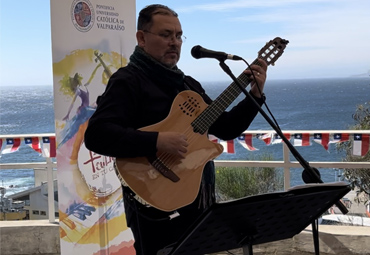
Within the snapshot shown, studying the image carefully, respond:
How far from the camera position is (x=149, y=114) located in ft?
5.77

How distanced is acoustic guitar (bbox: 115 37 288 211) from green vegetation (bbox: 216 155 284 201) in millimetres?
2647

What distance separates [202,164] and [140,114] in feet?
0.95

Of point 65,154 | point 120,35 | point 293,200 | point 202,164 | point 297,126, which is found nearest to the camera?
point 293,200

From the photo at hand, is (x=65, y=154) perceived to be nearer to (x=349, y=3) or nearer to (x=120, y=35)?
(x=120, y=35)

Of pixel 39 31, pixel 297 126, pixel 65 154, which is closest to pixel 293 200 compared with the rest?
pixel 65 154

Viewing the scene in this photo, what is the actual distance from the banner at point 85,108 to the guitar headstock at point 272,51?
3.92 feet

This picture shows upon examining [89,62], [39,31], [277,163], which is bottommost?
[277,163]

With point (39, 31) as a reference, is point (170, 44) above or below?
below

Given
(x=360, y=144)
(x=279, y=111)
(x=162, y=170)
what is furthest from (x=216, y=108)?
(x=279, y=111)

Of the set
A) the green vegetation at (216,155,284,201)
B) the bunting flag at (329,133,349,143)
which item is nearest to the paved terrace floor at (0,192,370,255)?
the bunting flag at (329,133,349,143)

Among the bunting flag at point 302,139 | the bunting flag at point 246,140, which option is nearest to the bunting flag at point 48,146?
the bunting flag at point 246,140

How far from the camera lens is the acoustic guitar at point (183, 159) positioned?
1722mm

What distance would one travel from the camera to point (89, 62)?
2.71 metres

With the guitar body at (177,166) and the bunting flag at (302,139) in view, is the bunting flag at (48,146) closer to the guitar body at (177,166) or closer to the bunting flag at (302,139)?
the bunting flag at (302,139)
